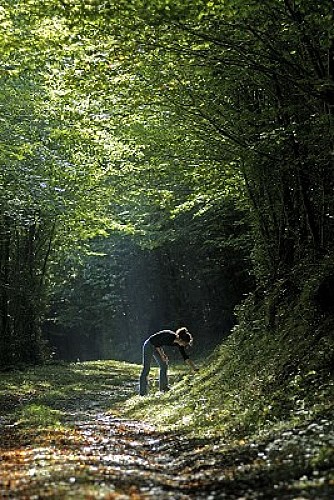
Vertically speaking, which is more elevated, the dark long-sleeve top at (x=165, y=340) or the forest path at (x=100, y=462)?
the dark long-sleeve top at (x=165, y=340)

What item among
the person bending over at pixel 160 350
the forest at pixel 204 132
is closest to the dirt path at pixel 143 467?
the forest at pixel 204 132

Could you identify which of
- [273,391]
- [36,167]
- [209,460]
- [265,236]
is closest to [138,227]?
[36,167]

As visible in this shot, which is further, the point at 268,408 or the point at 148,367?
the point at 148,367

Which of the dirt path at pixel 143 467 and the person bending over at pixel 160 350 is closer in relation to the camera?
the dirt path at pixel 143 467

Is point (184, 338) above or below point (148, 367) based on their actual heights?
above

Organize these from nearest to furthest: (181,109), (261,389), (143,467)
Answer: (143,467), (261,389), (181,109)

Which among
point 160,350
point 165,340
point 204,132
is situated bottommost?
point 160,350

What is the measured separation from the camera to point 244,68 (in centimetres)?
935

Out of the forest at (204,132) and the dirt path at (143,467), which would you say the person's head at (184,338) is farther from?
the dirt path at (143,467)

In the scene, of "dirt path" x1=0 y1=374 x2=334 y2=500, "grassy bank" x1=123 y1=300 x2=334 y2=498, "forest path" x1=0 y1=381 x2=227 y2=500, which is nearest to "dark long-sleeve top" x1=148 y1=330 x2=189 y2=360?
Result: "grassy bank" x1=123 y1=300 x2=334 y2=498

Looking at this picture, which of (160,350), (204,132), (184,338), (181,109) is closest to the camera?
(181,109)

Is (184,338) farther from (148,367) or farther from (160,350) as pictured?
(148,367)

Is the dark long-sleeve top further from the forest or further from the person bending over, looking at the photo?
the forest

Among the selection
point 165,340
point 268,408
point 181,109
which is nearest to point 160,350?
point 165,340
